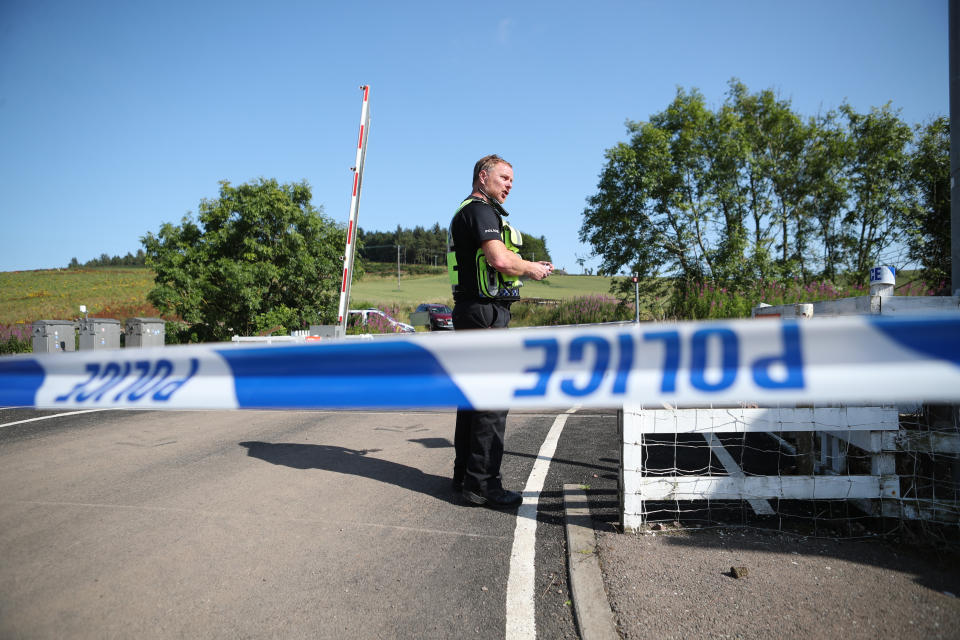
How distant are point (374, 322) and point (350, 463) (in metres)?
19.9

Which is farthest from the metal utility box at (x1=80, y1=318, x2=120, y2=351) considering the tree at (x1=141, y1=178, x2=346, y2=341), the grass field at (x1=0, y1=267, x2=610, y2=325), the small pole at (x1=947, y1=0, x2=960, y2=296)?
the small pole at (x1=947, y1=0, x2=960, y2=296)

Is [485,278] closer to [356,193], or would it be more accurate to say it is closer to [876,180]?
[356,193]

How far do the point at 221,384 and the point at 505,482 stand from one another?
2.98 metres

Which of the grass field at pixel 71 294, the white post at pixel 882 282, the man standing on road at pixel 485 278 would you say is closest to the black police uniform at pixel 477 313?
the man standing on road at pixel 485 278

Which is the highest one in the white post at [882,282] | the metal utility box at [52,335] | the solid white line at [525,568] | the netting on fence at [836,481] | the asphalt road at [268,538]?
the white post at [882,282]

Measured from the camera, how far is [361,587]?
110 inches

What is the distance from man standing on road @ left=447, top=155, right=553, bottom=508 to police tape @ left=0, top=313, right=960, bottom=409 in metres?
1.88

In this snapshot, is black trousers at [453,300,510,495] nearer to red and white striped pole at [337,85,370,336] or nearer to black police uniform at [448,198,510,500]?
black police uniform at [448,198,510,500]

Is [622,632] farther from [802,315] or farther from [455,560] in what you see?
[802,315]

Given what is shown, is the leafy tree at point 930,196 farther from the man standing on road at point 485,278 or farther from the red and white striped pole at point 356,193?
the man standing on road at point 485,278

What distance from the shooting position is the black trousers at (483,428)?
3.79m

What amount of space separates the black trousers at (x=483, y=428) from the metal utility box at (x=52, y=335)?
14.0 m

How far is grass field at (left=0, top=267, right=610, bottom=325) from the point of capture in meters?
28.3

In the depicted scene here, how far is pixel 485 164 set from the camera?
159 inches
